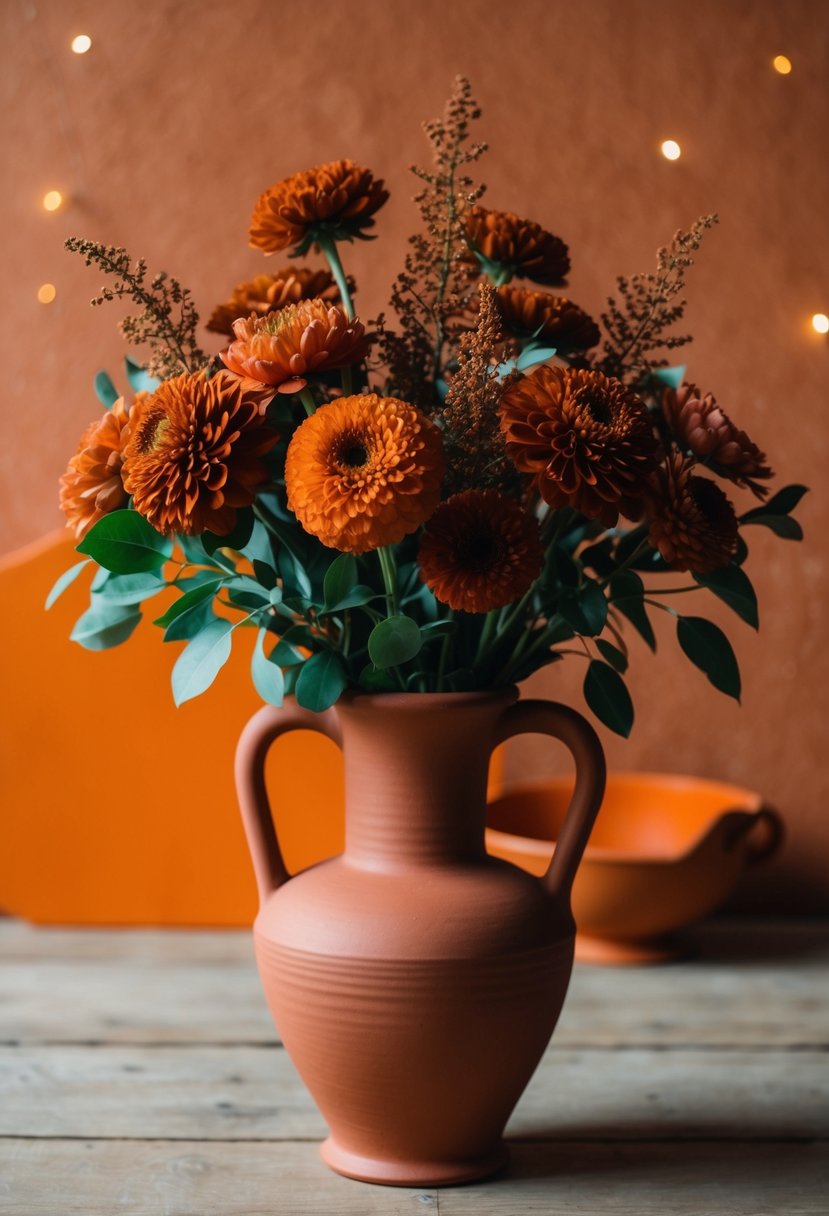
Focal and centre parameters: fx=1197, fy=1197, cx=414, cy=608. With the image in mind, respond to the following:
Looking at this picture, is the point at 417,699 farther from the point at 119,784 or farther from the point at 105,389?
the point at 119,784

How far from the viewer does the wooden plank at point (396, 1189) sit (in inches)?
24.0

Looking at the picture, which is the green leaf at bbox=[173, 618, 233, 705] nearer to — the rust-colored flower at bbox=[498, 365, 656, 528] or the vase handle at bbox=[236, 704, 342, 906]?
the vase handle at bbox=[236, 704, 342, 906]

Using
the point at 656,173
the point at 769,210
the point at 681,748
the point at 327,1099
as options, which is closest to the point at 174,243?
the point at 656,173

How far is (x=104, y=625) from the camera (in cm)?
65

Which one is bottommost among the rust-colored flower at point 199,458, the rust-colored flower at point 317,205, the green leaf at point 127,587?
the green leaf at point 127,587

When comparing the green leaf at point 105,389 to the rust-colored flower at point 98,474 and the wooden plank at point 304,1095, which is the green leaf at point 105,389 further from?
the wooden plank at point 304,1095

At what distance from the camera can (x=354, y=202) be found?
604 mm

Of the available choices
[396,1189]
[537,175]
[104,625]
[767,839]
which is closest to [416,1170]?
[396,1189]

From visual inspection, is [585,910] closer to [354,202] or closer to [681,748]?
[681,748]

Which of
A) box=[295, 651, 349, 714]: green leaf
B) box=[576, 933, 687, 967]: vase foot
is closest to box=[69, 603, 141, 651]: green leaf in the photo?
box=[295, 651, 349, 714]: green leaf

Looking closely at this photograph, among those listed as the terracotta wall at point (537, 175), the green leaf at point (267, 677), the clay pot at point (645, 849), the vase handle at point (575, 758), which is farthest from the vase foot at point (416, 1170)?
the terracotta wall at point (537, 175)

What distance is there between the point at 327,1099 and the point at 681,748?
2.36 feet

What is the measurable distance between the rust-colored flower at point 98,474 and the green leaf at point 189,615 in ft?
0.19

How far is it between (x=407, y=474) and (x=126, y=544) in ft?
0.54
